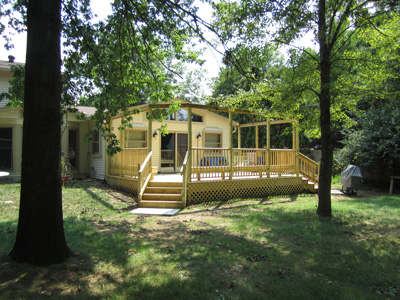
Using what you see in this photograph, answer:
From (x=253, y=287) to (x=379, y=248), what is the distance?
2.83 meters

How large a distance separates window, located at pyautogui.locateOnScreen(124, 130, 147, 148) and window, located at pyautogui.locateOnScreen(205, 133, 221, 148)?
12.1ft

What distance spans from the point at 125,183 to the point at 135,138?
343 cm

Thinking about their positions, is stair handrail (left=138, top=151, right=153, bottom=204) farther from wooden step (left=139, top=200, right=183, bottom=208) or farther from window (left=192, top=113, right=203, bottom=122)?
window (left=192, top=113, right=203, bottom=122)

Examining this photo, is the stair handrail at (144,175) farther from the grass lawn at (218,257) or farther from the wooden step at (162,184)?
the grass lawn at (218,257)

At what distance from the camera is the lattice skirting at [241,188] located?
9094 millimetres

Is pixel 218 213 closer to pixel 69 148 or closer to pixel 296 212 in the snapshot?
pixel 296 212

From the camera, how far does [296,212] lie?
759cm

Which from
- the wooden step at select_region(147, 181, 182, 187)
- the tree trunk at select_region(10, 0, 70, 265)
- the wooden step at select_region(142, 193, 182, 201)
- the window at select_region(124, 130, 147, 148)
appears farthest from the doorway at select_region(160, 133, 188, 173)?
the tree trunk at select_region(10, 0, 70, 265)

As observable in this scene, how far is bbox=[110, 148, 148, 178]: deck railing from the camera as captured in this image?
10141mm

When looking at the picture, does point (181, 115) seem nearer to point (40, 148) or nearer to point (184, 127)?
point (184, 127)

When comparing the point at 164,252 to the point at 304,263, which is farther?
the point at 164,252

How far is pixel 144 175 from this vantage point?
9.43 metres

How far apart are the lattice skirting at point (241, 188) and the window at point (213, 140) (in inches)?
230

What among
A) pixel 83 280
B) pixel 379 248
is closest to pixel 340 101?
pixel 379 248
